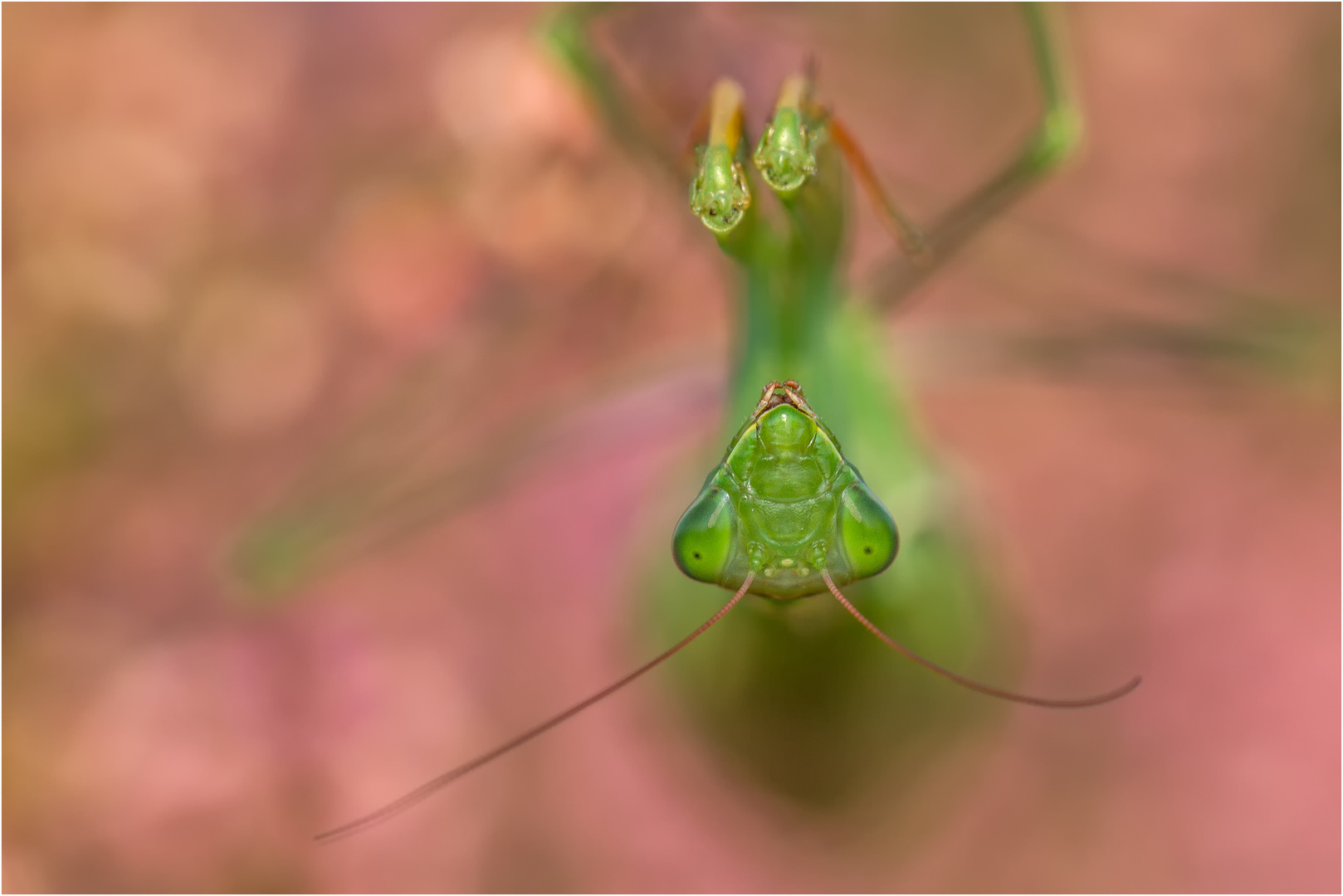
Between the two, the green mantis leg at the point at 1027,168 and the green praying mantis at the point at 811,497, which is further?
the green mantis leg at the point at 1027,168

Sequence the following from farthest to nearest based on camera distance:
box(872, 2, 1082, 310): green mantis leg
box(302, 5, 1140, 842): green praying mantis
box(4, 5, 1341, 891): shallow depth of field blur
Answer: box(4, 5, 1341, 891): shallow depth of field blur
box(872, 2, 1082, 310): green mantis leg
box(302, 5, 1140, 842): green praying mantis

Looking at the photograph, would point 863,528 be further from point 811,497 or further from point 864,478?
point 864,478

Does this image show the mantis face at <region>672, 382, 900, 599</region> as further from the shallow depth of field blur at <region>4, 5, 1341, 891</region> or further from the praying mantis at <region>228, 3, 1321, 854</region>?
the shallow depth of field blur at <region>4, 5, 1341, 891</region>

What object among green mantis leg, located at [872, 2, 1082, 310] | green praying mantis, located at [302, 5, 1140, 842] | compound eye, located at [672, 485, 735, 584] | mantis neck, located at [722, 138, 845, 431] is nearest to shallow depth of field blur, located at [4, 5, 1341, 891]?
green mantis leg, located at [872, 2, 1082, 310]

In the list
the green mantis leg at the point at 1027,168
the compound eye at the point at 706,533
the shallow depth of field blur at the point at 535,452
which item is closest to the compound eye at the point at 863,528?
the compound eye at the point at 706,533

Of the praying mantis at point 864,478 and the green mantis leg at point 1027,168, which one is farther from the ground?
the green mantis leg at point 1027,168

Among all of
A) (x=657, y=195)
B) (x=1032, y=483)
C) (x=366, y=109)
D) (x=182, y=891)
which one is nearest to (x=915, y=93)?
(x=657, y=195)

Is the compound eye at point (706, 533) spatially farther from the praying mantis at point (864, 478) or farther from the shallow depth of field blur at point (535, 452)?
the shallow depth of field blur at point (535, 452)
